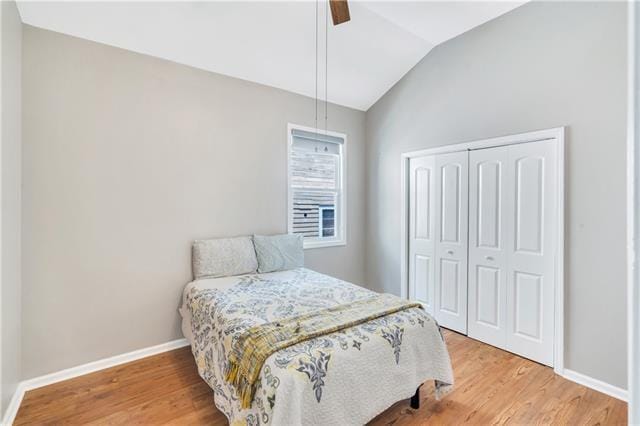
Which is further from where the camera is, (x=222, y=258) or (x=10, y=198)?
(x=222, y=258)

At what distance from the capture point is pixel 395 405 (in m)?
2.17

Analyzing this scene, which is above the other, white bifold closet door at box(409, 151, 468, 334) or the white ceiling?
the white ceiling

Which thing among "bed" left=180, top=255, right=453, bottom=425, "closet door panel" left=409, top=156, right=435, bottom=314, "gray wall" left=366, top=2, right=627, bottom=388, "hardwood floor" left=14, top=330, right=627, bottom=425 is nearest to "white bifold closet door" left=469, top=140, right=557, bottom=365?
"gray wall" left=366, top=2, right=627, bottom=388

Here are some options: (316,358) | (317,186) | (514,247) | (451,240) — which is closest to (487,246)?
(514,247)

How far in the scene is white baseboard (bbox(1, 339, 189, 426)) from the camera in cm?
207

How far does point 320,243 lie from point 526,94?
8.50 feet

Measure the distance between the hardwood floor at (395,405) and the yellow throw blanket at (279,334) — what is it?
1.98ft

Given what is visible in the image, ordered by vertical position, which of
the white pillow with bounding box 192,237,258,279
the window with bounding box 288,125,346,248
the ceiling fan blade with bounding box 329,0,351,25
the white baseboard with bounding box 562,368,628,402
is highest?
the ceiling fan blade with bounding box 329,0,351,25

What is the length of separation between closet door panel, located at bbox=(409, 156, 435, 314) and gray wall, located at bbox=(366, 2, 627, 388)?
19.0 inches

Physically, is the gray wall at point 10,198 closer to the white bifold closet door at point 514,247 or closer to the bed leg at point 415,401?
the bed leg at point 415,401

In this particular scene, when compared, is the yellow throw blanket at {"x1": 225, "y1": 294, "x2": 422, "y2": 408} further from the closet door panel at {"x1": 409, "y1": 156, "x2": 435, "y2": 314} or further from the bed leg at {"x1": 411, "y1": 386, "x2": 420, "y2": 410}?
the closet door panel at {"x1": 409, "y1": 156, "x2": 435, "y2": 314}

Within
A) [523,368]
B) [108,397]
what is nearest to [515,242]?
[523,368]

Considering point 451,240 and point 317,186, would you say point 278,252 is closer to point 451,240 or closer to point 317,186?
point 317,186

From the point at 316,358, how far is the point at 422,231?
8.10 feet
